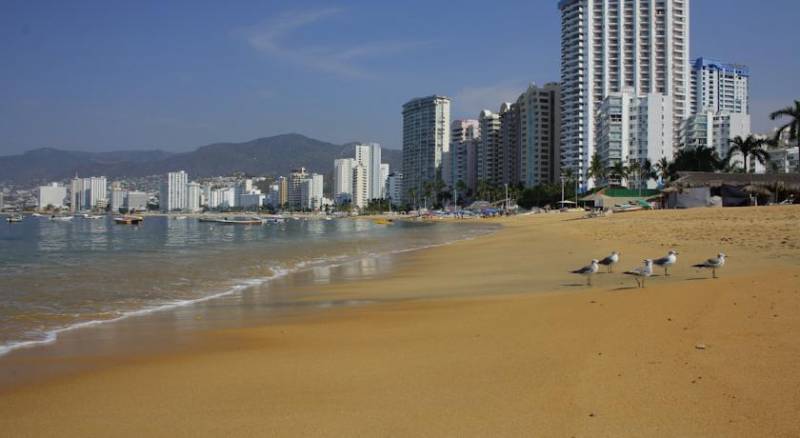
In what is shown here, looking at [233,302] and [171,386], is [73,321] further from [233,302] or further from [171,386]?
[171,386]

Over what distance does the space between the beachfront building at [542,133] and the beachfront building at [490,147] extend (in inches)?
1078

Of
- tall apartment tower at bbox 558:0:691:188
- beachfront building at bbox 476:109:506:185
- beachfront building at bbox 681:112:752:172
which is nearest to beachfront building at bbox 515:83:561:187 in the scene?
tall apartment tower at bbox 558:0:691:188

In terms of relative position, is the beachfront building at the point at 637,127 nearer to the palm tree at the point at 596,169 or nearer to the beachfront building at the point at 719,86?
the palm tree at the point at 596,169

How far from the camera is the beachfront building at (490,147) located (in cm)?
17962

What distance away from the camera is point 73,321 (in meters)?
11.3

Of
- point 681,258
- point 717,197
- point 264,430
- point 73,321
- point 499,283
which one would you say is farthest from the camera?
point 717,197

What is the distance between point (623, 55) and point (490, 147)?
59733mm

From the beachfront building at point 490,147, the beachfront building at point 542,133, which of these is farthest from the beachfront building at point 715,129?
the beachfront building at point 490,147

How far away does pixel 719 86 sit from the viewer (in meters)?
174

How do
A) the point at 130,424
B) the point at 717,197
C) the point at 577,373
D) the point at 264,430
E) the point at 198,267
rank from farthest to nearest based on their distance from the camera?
the point at 717,197, the point at 198,267, the point at 577,373, the point at 130,424, the point at 264,430

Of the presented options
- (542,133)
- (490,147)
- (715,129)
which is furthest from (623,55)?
(490,147)

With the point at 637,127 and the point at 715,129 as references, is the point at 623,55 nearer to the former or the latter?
the point at 637,127

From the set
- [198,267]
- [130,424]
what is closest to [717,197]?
[198,267]

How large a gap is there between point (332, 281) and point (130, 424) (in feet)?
43.3
